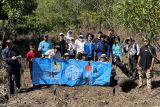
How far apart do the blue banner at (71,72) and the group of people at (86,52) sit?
0.99ft

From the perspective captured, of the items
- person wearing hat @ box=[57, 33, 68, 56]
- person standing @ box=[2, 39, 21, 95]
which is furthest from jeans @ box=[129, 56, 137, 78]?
person standing @ box=[2, 39, 21, 95]

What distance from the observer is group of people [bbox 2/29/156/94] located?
14359 millimetres

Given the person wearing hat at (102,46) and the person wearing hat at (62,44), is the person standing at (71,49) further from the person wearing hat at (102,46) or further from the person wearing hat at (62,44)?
the person wearing hat at (102,46)

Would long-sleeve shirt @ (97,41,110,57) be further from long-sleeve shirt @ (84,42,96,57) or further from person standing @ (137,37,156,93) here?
person standing @ (137,37,156,93)

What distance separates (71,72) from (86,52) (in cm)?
151

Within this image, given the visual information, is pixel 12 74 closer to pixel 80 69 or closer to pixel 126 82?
pixel 80 69

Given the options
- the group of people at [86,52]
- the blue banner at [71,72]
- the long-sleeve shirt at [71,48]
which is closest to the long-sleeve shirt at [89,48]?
the group of people at [86,52]

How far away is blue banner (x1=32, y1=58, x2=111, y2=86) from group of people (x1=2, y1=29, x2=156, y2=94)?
301 mm

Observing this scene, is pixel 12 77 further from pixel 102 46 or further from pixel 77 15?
pixel 77 15

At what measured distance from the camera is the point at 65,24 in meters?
35.5

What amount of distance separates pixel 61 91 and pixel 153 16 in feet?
17.4

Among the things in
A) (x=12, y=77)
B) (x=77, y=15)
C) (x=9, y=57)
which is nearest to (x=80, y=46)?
(x=12, y=77)

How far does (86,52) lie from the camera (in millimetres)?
16812

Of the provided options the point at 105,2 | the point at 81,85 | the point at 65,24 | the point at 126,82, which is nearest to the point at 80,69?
the point at 81,85
